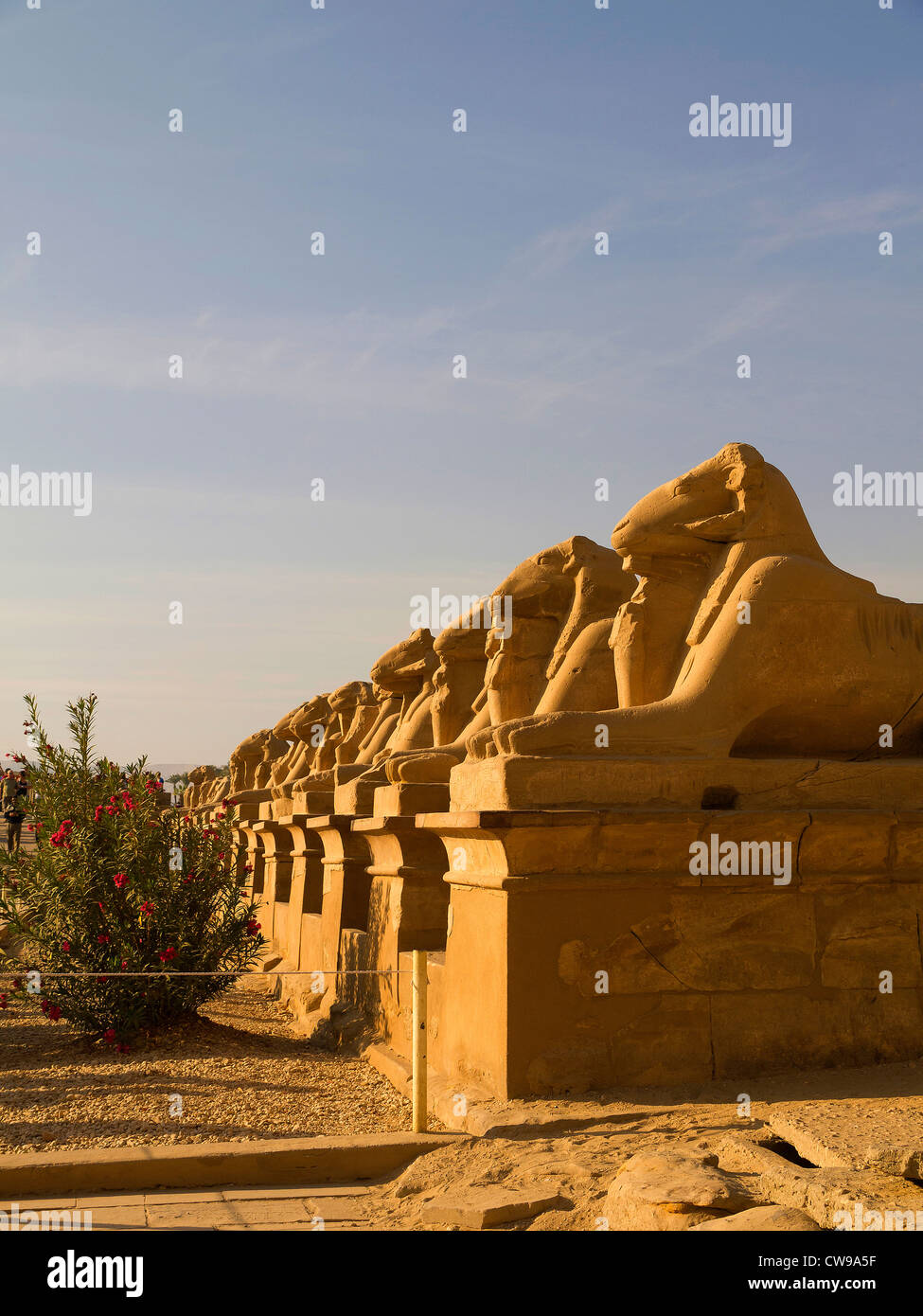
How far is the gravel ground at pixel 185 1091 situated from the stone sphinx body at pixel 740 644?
1.63 m

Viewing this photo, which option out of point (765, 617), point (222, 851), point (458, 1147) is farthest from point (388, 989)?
point (765, 617)

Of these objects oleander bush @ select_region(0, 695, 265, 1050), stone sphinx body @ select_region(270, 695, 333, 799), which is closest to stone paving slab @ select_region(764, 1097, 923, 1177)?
oleander bush @ select_region(0, 695, 265, 1050)

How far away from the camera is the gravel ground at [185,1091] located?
15.5 ft

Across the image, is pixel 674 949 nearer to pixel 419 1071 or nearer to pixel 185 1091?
pixel 419 1071

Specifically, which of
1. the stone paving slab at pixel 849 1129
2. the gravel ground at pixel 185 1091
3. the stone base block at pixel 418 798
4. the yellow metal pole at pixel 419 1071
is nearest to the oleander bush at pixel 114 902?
the gravel ground at pixel 185 1091

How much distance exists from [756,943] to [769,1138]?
1.20m

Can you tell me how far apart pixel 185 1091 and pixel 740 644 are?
121 inches

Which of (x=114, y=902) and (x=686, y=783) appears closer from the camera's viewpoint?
(x=686, y=783)

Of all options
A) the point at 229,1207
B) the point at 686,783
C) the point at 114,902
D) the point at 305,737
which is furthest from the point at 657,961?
the point at 305,737

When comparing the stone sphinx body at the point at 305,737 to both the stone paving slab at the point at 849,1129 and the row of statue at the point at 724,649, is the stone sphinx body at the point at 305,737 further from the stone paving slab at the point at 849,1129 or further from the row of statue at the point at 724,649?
the stone paving slab at the point at 849,1129

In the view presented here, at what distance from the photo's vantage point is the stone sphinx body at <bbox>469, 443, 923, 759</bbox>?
4.76 m

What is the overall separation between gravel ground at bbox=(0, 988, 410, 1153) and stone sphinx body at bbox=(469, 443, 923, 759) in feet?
5.36

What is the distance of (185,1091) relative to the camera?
5.39 metres
